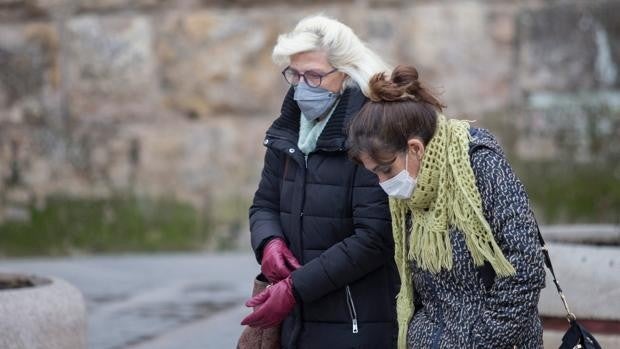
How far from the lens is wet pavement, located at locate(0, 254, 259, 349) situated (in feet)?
24.3

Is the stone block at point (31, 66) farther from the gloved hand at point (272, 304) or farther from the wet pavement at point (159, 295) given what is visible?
the gloved hand at point (272, 304)

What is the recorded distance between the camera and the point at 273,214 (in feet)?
15.1

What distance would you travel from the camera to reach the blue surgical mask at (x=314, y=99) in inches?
173

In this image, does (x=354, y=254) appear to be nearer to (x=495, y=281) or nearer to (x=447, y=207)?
(x=447, y=207)

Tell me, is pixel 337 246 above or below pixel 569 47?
below

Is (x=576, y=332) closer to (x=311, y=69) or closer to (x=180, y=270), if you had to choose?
(x=311, y=69)

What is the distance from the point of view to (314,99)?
14.4 feet

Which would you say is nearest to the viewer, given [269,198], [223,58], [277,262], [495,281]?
[495,281]

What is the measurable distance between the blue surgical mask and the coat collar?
0.12ft

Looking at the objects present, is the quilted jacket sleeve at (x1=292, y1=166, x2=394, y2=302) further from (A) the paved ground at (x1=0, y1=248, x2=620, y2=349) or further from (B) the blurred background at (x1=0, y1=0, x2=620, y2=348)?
(B) the blurred background at (x1=0, y1=0, x2=620, y2=348)

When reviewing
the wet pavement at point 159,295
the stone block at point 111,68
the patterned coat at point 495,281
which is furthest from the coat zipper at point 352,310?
the stone block at point 111,68

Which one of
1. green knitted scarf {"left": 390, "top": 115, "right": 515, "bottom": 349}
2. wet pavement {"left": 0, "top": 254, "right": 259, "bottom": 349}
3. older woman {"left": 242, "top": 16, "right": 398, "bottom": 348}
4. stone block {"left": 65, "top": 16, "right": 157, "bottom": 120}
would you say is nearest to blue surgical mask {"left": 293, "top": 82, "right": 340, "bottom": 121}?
older woman {"left": 242, "top": 16, "right": 398, "bottom": 348}

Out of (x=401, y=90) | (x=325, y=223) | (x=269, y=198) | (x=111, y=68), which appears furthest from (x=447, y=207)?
(x=111, y=68)

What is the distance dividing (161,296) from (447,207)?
5.42 m
